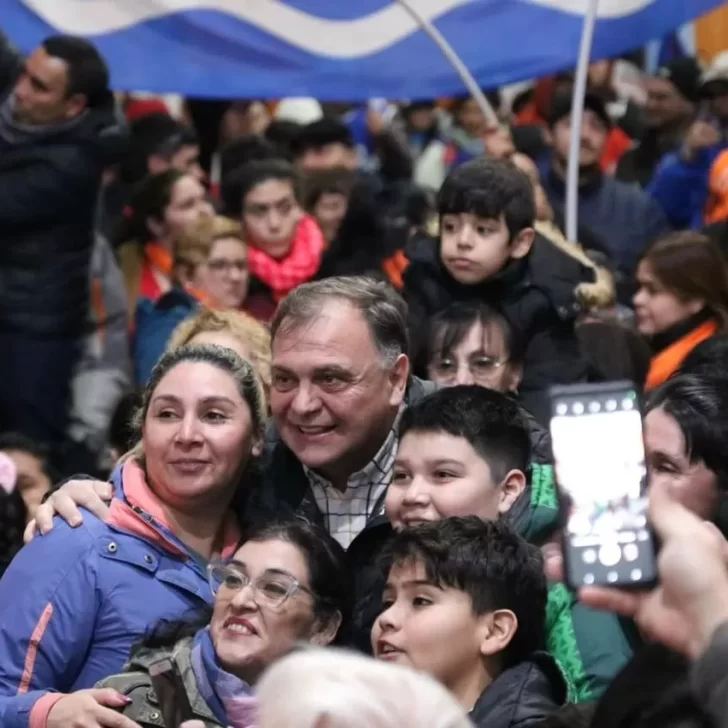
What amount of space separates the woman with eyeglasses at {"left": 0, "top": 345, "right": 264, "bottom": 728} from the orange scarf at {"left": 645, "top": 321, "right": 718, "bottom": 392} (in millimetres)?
1708

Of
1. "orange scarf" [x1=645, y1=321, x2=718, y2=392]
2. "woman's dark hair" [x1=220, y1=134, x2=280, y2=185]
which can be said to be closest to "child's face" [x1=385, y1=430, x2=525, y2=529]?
"orange scarf" [x1=645, y1=321, x2=718, y2=392]

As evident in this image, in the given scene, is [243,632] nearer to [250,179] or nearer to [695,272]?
[695,272]

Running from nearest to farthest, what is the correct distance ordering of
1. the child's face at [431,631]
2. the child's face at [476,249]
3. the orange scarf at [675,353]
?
the child's face at [431,631]
the child's face at [476,249]
the orange scarf at [675,353]

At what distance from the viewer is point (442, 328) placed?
467 centimetres

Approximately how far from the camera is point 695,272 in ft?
18.0

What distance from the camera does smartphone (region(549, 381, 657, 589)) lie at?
2.48 meters

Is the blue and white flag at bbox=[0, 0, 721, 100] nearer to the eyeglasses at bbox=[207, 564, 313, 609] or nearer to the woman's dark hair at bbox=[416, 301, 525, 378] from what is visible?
the woman's dark hair at bbox=[416, 301, 525, 378]

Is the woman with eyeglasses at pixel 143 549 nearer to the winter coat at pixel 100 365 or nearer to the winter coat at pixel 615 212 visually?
the winter coat at pixel 100 365

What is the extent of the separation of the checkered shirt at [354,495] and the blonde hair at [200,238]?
2.68 m

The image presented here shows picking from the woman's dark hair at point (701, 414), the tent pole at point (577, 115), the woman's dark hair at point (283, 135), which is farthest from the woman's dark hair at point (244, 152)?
the woman's dark hair at point (701, 414)

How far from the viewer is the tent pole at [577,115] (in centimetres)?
687

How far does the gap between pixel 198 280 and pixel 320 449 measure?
2.81 metres

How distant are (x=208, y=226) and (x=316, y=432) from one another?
284cm

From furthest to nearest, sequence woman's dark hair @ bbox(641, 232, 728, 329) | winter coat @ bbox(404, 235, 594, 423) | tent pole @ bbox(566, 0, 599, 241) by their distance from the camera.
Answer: tent pole @ bbox(566, 0, 599, 241)
woman's dark hair @ bbox(641, 232, 728, 329)
winter coat @ bbox(404, 235, 594, 423)
